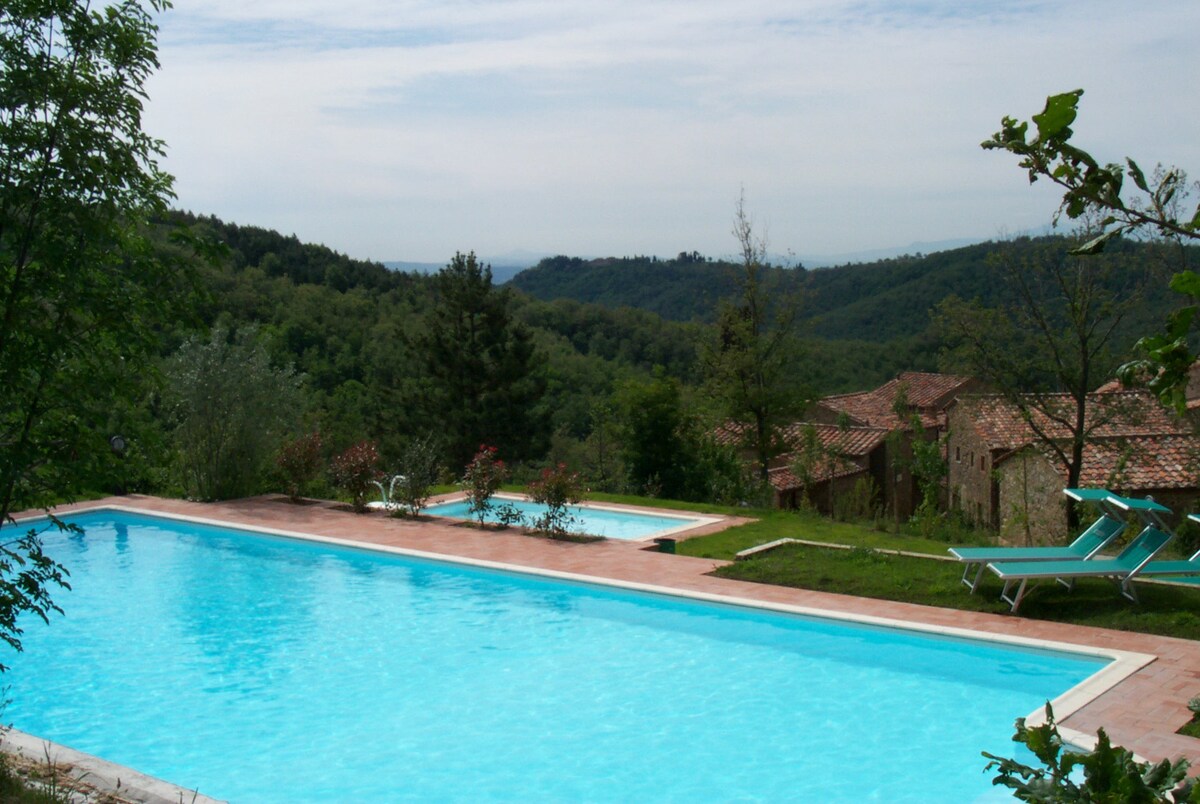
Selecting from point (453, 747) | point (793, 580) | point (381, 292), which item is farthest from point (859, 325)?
point (453, 747)

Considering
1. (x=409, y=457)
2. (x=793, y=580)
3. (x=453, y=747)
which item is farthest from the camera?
(x=409, y=457)

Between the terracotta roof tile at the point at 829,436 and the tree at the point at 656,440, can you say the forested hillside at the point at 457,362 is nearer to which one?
the tree at the point at 656,440

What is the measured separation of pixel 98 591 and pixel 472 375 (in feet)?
50.5

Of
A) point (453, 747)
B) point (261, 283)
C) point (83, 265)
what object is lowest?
point (453, 747)

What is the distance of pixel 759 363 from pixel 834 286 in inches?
1797

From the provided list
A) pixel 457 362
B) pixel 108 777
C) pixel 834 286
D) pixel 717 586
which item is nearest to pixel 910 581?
pixel 717 586

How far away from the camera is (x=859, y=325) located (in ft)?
184

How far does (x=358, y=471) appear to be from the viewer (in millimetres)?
14805

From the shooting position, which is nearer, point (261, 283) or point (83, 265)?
point (83, 265)

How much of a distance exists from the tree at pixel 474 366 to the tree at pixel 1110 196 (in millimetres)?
24372

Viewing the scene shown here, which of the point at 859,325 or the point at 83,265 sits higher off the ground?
the point at 859,325

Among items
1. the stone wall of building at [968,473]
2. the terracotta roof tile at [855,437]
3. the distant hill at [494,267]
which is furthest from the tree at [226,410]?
the distant hill at [494,267]

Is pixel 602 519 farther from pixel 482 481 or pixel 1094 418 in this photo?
pixel 1094 418

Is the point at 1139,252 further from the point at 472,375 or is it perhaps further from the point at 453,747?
the point at 472,375
